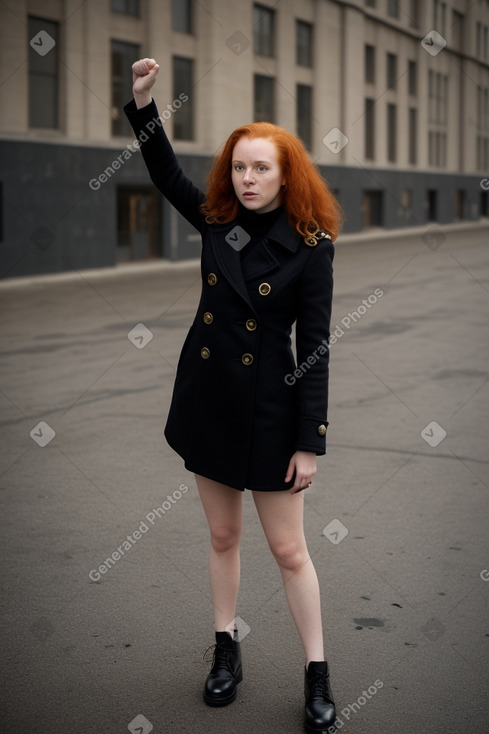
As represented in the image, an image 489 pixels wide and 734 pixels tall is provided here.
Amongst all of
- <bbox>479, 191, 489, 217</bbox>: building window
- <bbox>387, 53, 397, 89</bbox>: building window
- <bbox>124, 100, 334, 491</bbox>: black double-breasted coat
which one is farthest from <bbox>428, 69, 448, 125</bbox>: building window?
<bbox>124, 100, 334, 491</bbox>: black double-breasted coat

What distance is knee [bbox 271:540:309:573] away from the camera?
316cm

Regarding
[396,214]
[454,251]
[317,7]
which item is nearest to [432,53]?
[396,214]

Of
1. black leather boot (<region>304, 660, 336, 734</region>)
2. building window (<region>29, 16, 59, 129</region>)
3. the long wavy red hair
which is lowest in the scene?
black leather boot (<region>304, 660, 336, 734</region>)

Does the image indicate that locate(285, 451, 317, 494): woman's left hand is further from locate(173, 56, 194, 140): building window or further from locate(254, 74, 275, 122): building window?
locate(254, 74, 275, 122): building window

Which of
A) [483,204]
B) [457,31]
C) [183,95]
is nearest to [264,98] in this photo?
[183,95]

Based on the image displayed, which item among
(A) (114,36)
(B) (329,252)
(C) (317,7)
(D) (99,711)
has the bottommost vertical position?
(D) (99,711)

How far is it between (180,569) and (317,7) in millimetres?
34020

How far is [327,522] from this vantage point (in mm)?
5055

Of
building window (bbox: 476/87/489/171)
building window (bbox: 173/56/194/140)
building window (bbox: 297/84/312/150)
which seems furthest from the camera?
building window (bbox: 476/87/489/171)

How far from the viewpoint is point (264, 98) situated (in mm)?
31938

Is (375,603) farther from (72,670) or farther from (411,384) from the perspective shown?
(411,384)

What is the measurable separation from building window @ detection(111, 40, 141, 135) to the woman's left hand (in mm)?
22900

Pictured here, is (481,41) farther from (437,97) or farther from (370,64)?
(370,64)

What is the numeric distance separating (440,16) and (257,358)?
47.1 m
